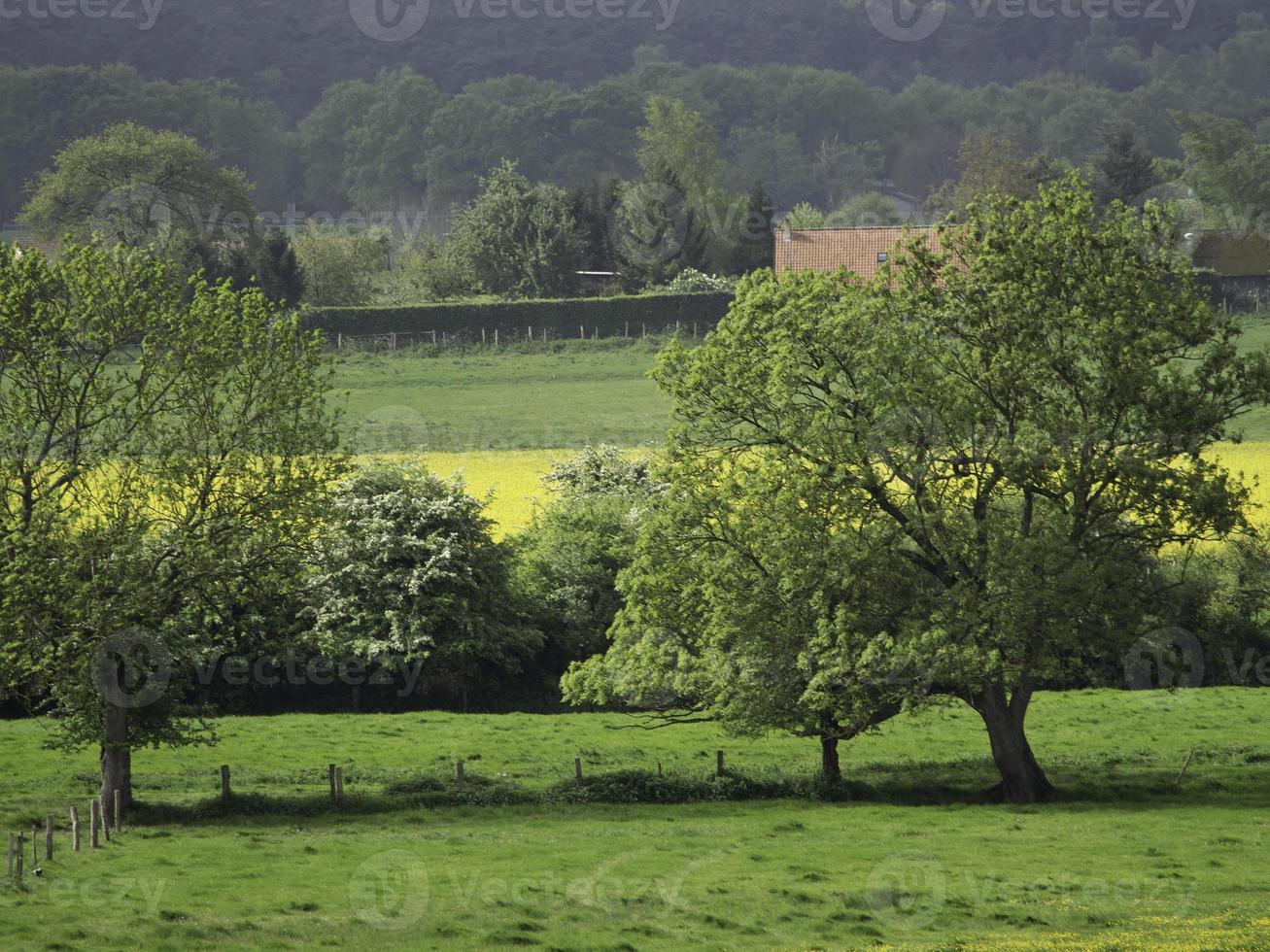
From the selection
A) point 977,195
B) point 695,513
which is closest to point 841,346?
point 695,513

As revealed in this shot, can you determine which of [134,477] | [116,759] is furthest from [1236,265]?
[116,759]

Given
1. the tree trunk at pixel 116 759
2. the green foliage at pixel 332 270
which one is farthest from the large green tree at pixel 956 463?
the green foliage at pixel 332 270

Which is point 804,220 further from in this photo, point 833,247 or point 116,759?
point 116,759

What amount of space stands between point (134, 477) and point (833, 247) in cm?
7011

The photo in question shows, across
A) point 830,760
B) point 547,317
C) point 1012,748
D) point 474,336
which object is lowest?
point 830,760

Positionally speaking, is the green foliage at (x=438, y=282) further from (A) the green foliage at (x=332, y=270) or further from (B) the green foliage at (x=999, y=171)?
(B) the green foliage at (x=999, y=171)

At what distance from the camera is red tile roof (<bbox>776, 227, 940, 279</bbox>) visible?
3819 inches

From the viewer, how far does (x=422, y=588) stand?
4794 cm

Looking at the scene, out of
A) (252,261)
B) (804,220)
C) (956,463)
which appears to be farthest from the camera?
(804,220)

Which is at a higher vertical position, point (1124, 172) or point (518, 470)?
point (1124, 172)

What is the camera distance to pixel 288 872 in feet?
93.9

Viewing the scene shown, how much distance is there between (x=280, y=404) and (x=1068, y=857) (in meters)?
17.6

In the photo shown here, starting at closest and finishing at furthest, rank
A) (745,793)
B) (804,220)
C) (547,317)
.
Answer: (745,793), (547,317), (804,220)

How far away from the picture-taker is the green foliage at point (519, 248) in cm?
11438
